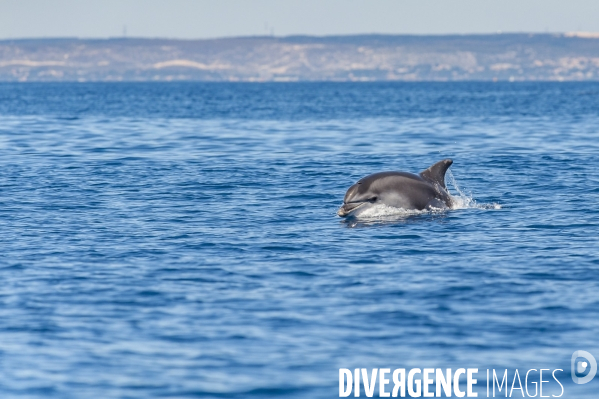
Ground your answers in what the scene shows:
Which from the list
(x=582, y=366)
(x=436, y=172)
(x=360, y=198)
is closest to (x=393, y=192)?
(x=360, y=198)

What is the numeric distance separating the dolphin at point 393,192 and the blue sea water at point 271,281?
52 cm

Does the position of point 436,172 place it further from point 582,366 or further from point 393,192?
point 582,366

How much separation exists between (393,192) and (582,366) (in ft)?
33.8

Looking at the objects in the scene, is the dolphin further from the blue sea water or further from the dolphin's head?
the blue sea water

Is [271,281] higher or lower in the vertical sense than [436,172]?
lower

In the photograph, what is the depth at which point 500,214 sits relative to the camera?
73.0ft

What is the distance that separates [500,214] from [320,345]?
11.1 m

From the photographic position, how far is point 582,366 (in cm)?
1152

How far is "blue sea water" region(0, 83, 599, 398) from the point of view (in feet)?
38.0

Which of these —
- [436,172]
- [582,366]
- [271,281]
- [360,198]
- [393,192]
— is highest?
[436,172]

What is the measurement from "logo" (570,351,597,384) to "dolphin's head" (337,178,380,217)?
9797 mm

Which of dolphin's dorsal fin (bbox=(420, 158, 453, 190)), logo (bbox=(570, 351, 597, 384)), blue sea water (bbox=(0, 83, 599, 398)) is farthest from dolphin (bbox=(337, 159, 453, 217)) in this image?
logo (bbox=(570, 351, 597, 384))

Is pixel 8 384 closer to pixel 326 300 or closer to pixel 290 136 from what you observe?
pixel 326 300

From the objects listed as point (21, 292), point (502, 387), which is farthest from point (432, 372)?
point (21, 292)
